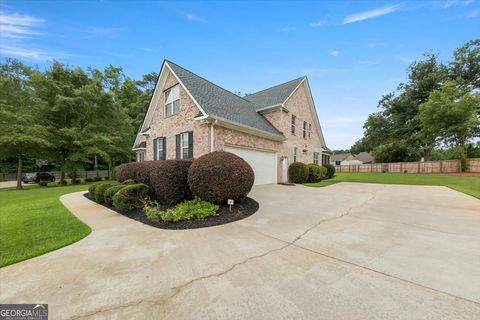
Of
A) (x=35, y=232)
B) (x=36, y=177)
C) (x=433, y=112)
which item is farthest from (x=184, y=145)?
(x=433, y=112)

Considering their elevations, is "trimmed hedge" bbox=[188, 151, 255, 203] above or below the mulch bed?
above

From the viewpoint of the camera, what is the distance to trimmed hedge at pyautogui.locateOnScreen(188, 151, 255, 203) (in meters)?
6.41

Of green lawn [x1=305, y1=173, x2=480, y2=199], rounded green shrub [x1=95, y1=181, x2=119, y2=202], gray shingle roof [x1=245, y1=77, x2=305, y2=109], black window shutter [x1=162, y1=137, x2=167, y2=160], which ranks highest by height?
gray shingle roof [x1=245, y1=77, x2=305, y2=109]

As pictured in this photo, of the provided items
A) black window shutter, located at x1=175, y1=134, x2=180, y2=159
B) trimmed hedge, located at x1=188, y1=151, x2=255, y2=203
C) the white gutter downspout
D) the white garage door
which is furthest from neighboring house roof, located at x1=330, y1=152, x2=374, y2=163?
trimmed hedge, located at x1=188, y1=151, x2=255, y2=203

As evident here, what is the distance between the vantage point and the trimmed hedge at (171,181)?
23.7 feet

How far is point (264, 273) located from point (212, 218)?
3.15m

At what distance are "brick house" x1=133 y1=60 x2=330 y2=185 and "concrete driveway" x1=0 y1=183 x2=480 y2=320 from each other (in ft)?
19.4

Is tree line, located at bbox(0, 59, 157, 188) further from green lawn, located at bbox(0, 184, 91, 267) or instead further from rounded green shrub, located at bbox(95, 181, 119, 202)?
green lawn, located at bbox(0, 184, 91, 267)

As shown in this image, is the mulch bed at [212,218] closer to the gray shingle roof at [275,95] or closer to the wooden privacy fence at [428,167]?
the gray shingle roof at [275,95]

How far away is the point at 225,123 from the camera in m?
9.82

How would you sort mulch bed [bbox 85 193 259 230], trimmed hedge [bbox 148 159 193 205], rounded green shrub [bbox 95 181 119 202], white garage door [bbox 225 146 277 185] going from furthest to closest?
white garage door [bbox 225 146 277 185] < rounded green shrub [bbox 95 181 119 202] < trimmed hedge [bbox 148 159 193 205] < mulch bed [bbox 85 193 259 230]

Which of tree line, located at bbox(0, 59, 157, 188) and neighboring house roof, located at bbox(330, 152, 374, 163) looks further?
neighboring house roof, located at bbox(330, 152, 374, 163)

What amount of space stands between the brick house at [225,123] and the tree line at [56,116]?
7.07 meters

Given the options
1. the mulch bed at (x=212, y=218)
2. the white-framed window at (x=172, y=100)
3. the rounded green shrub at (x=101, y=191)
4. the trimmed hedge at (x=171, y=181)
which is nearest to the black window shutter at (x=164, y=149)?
the white-framed window at (x=172, y=100)
